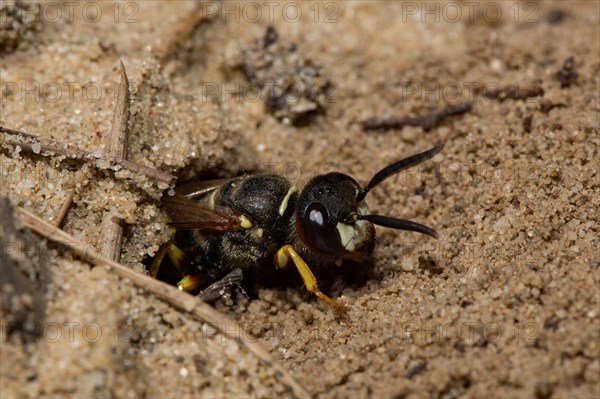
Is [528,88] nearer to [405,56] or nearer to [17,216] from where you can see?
[405,56]

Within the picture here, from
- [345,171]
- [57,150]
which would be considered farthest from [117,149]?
[345,171]

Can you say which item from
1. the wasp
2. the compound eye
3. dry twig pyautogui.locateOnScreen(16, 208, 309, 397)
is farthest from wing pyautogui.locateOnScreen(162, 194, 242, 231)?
dry twig pyautogui.locateOnScreen(16, 208, 309, 397)

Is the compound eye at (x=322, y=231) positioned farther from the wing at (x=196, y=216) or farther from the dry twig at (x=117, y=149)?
the dry twig at (x=117, y=149)

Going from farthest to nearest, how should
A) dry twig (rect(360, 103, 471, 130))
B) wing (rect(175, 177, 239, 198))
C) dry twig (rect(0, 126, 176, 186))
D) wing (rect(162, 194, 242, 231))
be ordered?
dry twig (rect(360, 103, 471, 130)) < wing (rect(175, 177, 239, 198)) < wing (rect(162, 194, 242, 231)) < dry twig (rect(0, 126, 176, 186))

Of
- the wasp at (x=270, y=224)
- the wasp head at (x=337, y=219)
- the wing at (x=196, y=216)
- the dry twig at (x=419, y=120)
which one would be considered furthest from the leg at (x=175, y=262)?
the dry twig at (x=419, y=120)

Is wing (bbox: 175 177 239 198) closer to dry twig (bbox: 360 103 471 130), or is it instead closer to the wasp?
the wasp

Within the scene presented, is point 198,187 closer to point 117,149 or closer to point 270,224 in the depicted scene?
point 270,224

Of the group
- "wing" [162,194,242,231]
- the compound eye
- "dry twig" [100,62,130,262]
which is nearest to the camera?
"dry twig" [100,62,130,262]
